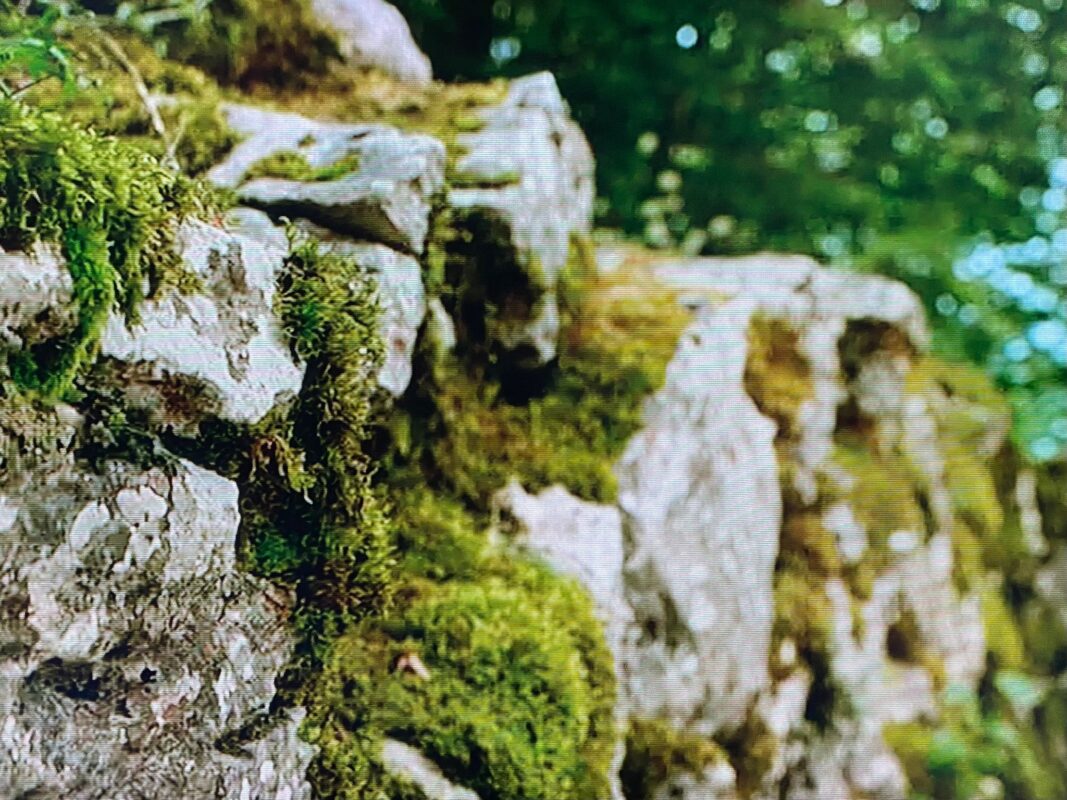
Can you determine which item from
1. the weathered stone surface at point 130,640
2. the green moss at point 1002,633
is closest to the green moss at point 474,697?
the weathered stone surface at point 130,640

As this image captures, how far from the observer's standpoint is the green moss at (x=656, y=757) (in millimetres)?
1453

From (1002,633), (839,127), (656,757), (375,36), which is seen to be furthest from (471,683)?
(1002,633)

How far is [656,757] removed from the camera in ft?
4.88

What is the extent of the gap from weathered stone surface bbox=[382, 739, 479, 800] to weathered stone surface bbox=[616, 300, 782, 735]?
444 millimetres

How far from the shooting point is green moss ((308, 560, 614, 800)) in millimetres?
1097

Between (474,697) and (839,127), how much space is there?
62.6 inches

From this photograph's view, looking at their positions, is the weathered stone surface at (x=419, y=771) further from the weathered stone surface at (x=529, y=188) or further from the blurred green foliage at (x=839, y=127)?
the blurred green foliage at (x=839, y=127)

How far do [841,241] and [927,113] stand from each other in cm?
35

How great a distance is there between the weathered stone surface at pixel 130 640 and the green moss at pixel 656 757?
2.03 ft

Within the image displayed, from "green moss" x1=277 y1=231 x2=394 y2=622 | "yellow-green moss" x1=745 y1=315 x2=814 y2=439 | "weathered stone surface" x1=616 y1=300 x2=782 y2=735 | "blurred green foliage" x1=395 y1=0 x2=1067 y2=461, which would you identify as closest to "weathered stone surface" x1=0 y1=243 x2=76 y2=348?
"green moss" x1=277 y1=231 x2=394 y2=622

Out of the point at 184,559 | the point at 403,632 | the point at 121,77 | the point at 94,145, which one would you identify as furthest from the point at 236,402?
the point at 121,77

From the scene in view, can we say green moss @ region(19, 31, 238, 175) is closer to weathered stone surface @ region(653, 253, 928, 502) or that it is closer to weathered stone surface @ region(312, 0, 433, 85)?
weathered stone surface @ region(312, 0, 433, 85)

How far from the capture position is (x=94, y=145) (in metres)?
0.82

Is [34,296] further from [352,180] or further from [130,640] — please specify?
[352,180]
